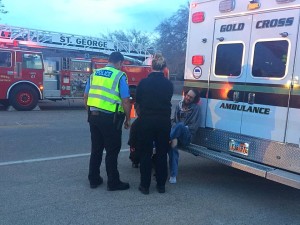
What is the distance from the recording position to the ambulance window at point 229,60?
17.2 ft

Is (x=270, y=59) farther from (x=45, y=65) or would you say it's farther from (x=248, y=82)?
(x=45, y=65)

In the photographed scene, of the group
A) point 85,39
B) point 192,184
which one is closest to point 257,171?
point 192,184

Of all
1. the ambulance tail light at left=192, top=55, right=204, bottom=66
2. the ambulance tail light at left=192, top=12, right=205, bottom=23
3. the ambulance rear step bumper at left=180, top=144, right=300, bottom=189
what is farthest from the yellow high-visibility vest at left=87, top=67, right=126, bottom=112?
the ambulance tail light at left=192, top=12, right=205, bottom=23

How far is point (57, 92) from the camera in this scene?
15.1 metres

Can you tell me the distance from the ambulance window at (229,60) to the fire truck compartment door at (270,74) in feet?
0.70

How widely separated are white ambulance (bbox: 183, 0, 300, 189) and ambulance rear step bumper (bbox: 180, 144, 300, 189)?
0.04 feet

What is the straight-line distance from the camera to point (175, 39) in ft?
139

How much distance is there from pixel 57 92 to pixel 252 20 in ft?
37.0

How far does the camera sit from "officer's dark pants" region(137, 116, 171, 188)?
4.87m

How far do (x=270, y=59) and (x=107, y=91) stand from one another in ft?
7.07

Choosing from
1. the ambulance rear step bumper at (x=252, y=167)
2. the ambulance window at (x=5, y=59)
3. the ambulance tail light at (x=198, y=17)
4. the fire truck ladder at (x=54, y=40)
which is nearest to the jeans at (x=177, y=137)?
the ambulance rear step bumper at (x=252, y=167)

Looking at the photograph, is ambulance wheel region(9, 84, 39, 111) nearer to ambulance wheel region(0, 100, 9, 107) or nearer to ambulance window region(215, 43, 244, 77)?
ambulance wheel region(0, 100, 9, 107)

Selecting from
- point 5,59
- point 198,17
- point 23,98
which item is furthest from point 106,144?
point 5,59

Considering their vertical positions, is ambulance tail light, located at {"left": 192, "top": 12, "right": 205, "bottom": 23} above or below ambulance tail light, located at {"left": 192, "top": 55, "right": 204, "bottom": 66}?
above
